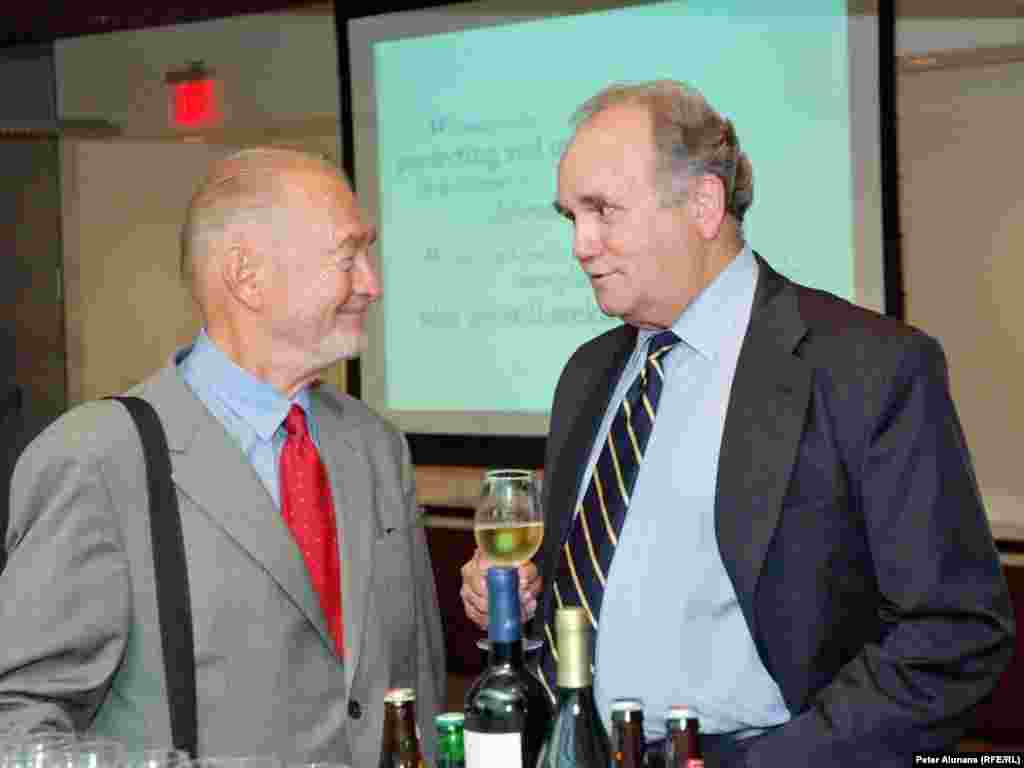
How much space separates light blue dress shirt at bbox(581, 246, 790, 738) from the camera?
2188mm

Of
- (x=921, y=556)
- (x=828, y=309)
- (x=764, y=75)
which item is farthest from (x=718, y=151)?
(x=764, y=75)

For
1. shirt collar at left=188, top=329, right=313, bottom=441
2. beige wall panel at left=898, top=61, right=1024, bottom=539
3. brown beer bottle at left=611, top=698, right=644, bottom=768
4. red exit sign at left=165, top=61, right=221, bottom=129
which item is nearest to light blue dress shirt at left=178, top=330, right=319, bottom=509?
shirt collar at left=188, top=329, right=313, bottom=441

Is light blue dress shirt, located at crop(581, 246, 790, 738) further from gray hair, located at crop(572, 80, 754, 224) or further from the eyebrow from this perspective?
the eyebrow

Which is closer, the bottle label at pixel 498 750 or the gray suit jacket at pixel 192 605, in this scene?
the bottle label at pixel 498 750

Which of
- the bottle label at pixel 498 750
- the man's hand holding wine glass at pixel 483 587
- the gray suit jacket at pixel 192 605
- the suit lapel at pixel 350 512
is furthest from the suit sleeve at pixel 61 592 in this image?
the bottle label at pixel 498 750

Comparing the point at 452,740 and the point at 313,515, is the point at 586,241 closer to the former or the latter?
the point at 313,515

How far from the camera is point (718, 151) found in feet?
8.11

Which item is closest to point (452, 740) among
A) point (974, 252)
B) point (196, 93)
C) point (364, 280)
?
point (364, 280)

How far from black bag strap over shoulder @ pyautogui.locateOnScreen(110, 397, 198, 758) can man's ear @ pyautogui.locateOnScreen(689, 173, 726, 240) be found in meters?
0.92

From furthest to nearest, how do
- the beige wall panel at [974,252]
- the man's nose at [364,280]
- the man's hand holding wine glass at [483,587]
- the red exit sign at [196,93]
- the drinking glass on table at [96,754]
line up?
the red exit sign at [196,93], the beige wall panel at [974,252], the man's nose at [364,280], the man's hand holding wine glass at [483,587], the drinking glass on table at [96,754]

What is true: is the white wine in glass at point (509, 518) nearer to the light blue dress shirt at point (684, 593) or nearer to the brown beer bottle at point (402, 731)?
the brown beer bottle at point (402, 731)

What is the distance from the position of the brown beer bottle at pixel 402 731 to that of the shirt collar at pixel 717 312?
0.90 m

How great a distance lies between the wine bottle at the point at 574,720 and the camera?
5.26 ft

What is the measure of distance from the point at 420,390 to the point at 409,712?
4.69m
